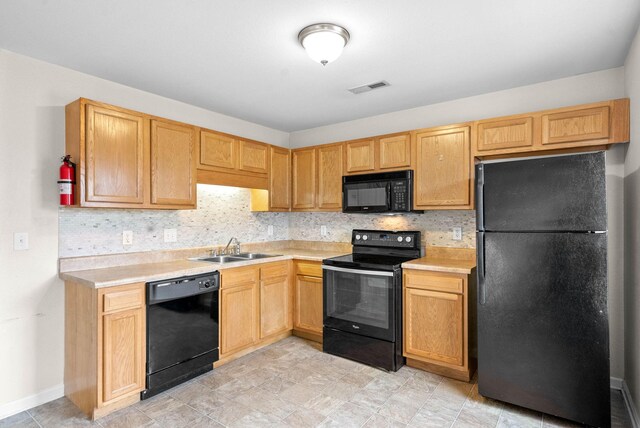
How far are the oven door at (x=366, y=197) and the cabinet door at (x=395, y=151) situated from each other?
202 millimetres

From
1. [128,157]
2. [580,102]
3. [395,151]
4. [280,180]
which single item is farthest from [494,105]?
[128,157]

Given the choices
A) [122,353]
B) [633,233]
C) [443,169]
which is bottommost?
[122,353]

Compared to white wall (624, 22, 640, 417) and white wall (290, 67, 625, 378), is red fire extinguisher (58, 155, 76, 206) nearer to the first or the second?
white wall (290, 67, 625, 378)

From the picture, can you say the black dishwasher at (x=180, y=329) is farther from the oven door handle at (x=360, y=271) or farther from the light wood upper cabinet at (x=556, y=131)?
the light wood upper cabinet at (x=556, y=131)

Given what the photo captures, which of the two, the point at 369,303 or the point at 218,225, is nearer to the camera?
the point at 369,303

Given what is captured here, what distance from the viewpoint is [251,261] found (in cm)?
334

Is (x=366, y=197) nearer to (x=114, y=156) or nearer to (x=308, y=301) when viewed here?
(x=308, y=301)

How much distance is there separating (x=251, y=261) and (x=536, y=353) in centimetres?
239

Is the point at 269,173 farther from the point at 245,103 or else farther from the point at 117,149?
the point at 117,149

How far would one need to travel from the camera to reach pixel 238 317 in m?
3.23

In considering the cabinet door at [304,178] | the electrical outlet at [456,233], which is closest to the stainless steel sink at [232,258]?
the cabinet door at [304,178]

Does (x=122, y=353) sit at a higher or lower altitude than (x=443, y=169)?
lower

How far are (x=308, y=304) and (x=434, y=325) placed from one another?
4.43 feet

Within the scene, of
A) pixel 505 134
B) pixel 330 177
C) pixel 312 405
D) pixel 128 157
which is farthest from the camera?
pixel 330 177
